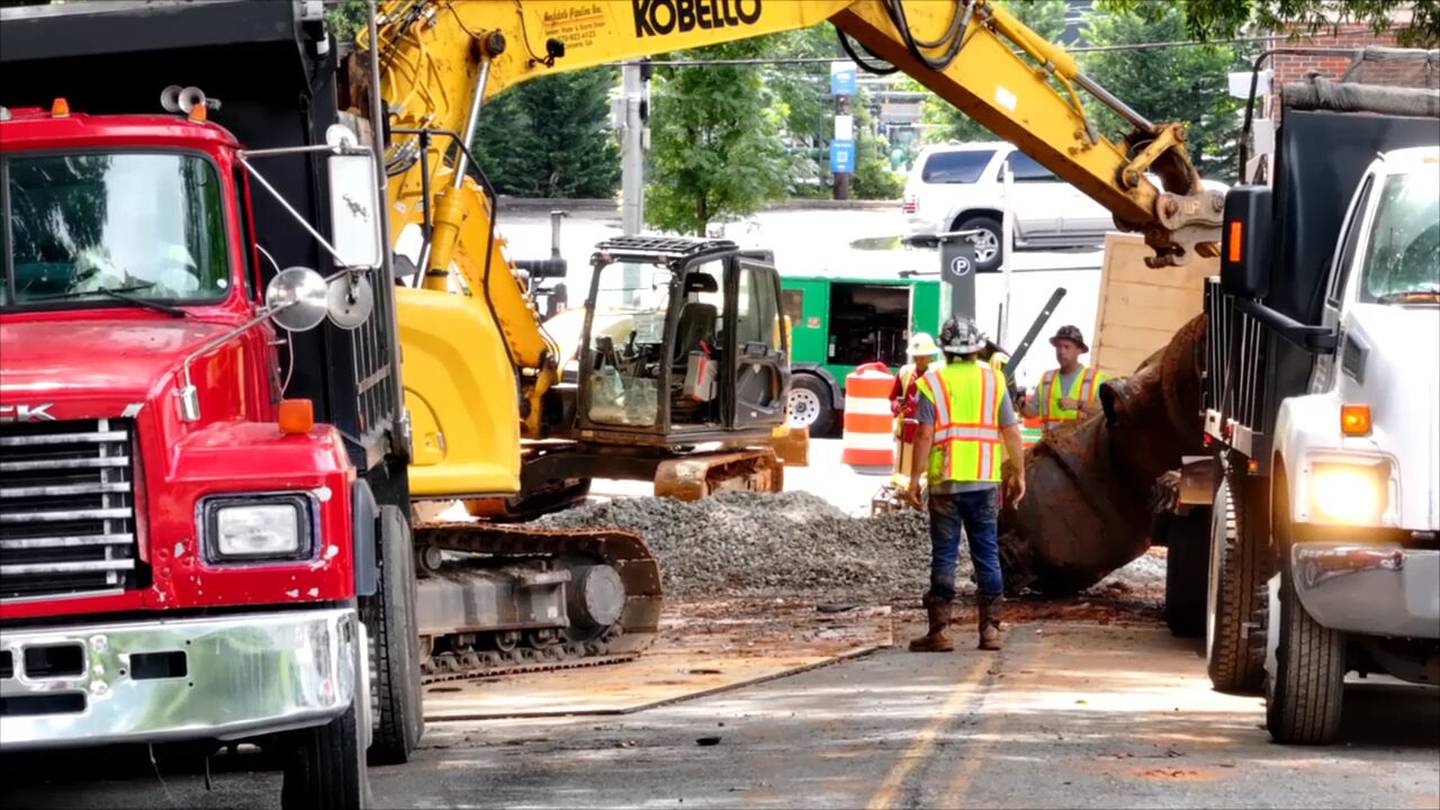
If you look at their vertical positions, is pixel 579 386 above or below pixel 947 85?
below

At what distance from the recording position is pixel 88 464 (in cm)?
668

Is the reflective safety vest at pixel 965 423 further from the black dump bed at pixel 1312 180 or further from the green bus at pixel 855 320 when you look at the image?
the green bus at pixel 855 320

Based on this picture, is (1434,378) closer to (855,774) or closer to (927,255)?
(855,774)

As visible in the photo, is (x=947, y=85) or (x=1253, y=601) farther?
(x=947, y=85)

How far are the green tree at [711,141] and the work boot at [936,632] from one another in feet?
65.4

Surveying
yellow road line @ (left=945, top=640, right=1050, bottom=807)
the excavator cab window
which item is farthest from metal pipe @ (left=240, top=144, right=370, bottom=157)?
the excavator cab window

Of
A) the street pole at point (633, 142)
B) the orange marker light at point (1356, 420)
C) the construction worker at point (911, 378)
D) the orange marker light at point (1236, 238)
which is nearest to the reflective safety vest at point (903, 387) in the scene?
the construction worker at point (911, 378)

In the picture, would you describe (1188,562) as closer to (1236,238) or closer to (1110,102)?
(1110,102)

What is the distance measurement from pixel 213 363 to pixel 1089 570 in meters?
9.15

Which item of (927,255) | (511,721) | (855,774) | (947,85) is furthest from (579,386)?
(927,255)

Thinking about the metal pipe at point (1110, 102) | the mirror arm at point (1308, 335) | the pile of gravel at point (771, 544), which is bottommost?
the pile of gravel at point (771, 544)

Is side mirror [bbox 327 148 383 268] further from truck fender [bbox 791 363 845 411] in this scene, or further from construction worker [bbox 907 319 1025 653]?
truck fender [bbox 791 363 845 411]

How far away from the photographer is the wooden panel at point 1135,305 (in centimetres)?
2094

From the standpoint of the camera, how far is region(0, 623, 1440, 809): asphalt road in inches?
316
